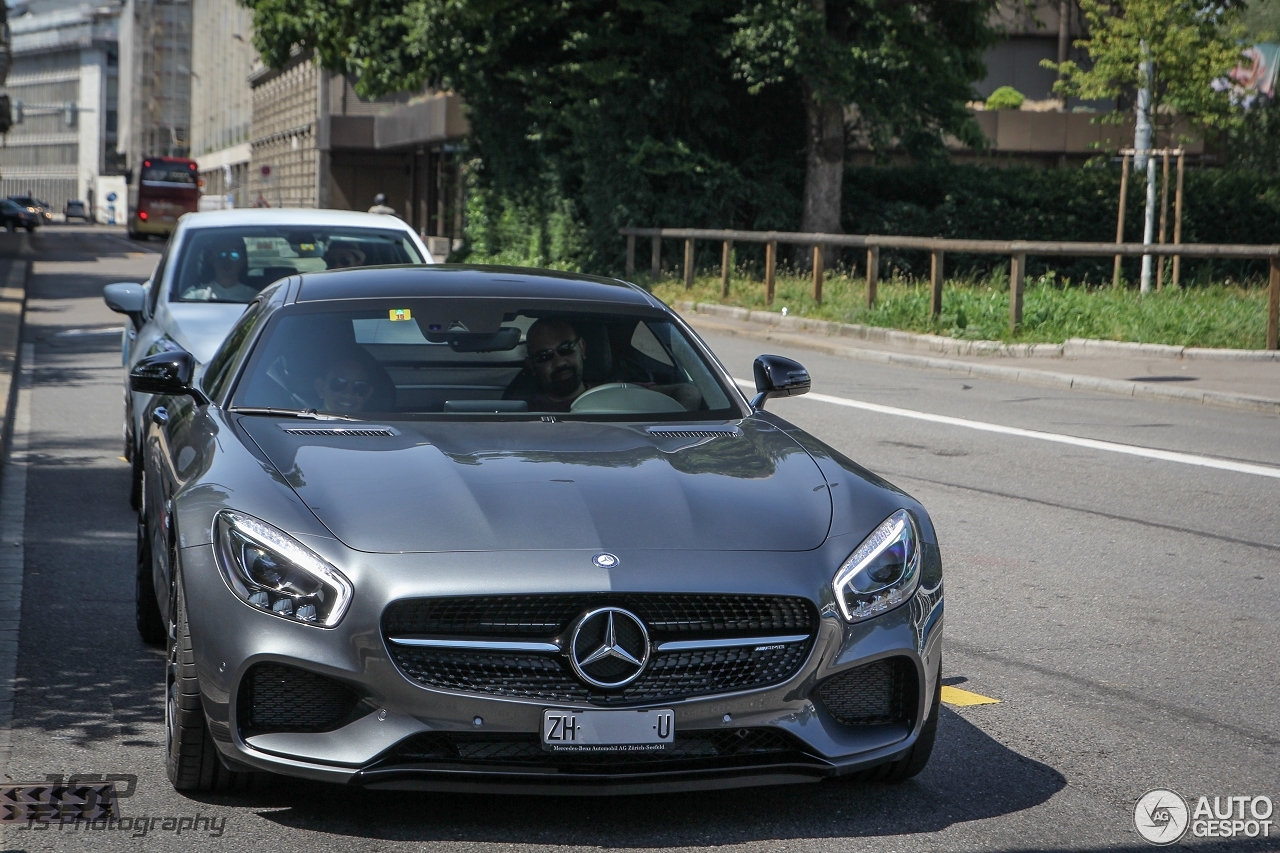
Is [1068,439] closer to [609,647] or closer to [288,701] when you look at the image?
[609,647]

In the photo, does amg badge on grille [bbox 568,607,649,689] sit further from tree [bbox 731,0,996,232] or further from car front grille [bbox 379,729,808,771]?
tree [bbox 731,0,996,232]

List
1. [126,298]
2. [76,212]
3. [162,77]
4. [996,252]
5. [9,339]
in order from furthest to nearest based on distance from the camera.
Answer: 1. [162,77]
2. [76,212]
3. [996,252]
4. [9,339]
5. [126,298]

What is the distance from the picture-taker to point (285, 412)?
4.99m

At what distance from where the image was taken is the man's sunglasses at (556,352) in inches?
216

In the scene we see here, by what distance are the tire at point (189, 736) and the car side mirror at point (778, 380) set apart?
7.12ft

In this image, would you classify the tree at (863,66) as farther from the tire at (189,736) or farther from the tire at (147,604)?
the tire at (189,736)

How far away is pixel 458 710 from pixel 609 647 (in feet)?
1.22

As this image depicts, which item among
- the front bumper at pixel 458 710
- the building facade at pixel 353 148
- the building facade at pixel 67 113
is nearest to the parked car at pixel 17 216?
the building facade at pixel 353 148

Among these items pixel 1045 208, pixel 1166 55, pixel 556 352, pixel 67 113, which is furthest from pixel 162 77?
pixel 556 352

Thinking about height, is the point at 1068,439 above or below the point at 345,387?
below

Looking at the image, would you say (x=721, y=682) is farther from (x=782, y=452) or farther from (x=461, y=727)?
(x=782, y=452)

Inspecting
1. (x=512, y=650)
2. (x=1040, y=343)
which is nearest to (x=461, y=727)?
(x=512, y=650)

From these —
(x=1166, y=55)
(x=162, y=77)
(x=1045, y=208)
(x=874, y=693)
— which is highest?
(x=162, y=77)

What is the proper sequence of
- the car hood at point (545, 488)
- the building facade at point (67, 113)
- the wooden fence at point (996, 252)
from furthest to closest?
the building facade at point (67, 113)
the wooden fence at point (996, 252)
the car hood at point (545, 488)
